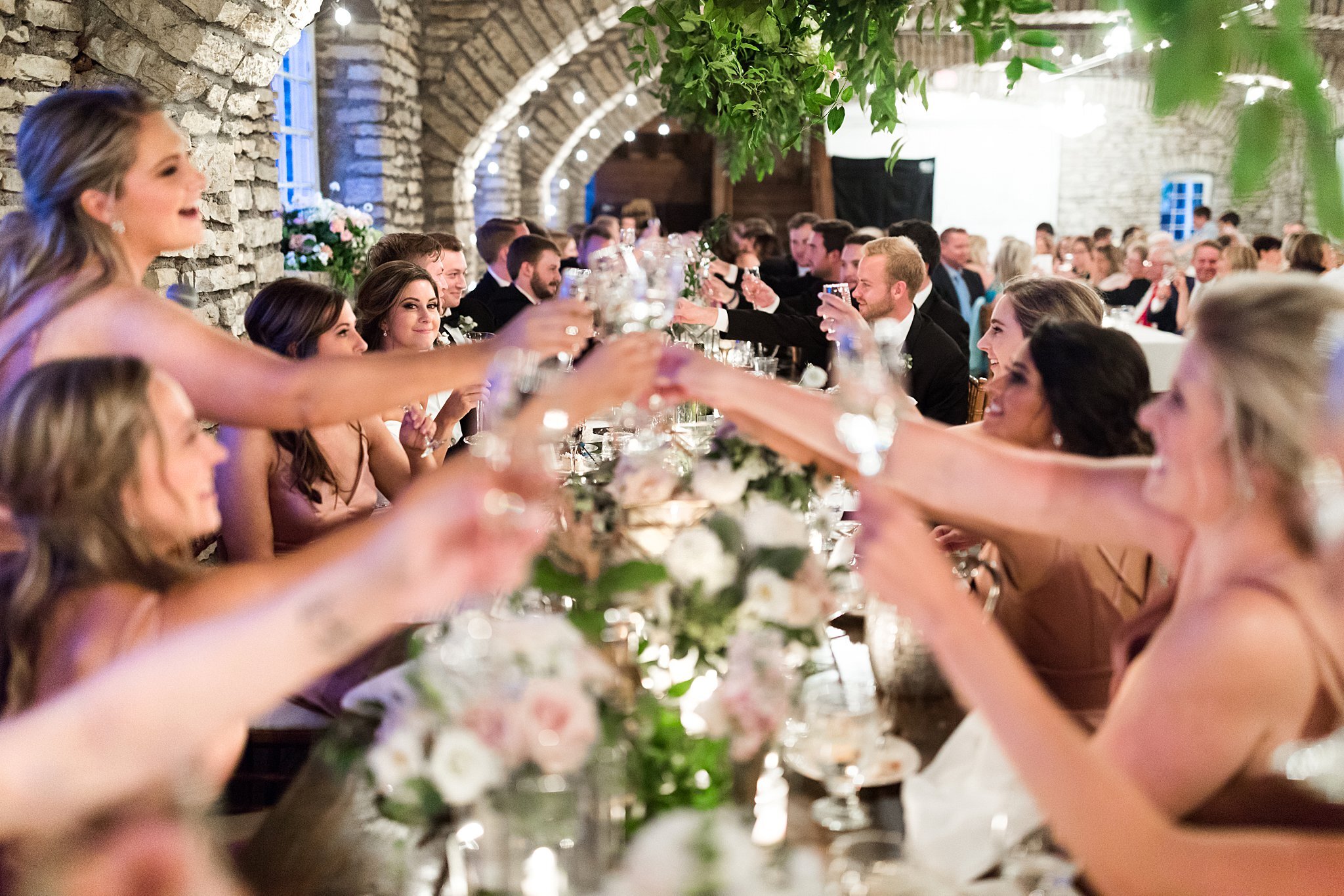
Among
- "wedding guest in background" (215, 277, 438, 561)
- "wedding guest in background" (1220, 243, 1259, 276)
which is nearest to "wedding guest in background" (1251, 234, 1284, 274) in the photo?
"wedding guest in background" (1220, 243, 1259, 276)

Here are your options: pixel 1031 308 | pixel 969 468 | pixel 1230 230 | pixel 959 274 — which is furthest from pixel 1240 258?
pixel 969 468

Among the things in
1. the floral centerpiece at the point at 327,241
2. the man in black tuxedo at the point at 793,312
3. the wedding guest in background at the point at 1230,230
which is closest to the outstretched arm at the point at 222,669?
→ the man in black tuxedo at the point at 793,312

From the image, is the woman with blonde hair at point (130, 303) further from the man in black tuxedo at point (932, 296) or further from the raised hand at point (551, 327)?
the man in black tuxedo at point (932, 296)

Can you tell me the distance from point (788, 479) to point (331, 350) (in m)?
1.61

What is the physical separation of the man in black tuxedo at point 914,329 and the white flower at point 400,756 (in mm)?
3292

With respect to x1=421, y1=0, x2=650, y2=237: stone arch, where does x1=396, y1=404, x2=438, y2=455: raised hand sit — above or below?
below

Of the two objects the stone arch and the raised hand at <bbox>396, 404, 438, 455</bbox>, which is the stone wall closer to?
the stone arch

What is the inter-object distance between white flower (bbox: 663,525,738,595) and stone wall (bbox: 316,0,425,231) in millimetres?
Answer: 5848

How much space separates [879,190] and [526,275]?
10.1 metres

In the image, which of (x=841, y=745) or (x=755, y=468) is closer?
(x=841, y=745)

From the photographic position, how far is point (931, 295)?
4.70 m

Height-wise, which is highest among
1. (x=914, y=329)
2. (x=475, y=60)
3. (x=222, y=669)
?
(x=475, y=60)

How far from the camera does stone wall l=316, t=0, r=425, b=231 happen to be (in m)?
6.68

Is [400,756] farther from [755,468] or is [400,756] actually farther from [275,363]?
[275,363]
